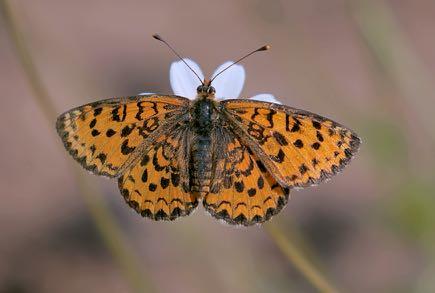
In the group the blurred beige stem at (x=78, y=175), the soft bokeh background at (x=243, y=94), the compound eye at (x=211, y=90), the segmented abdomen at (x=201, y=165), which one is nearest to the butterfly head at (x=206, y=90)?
the compound eye at (x=211, y=90)

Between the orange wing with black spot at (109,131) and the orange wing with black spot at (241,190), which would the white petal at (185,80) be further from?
the orange wing with black spot at (241,190)

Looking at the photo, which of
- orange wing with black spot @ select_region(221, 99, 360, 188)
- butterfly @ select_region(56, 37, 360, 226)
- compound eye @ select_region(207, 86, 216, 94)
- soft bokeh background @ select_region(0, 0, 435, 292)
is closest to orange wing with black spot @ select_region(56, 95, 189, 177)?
butterfly @ select_region(56, 37, 360, 226)

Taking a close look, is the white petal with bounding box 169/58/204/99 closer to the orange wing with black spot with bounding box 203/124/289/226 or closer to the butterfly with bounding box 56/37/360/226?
the butterfly with bounding box 56/37/360/226

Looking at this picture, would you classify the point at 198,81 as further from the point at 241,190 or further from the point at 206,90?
the point at 241,190

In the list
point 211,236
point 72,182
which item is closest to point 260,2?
point 211,236

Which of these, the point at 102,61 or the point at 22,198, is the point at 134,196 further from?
the point at 102,61

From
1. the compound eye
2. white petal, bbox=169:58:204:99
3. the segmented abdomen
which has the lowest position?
the segmented abdomen

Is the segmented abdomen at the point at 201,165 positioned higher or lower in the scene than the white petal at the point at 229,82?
lower
